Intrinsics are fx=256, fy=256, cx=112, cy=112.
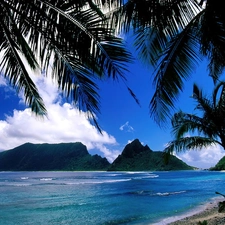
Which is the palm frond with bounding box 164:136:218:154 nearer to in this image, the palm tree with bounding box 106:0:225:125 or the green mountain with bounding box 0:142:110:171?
the palm tree with bounding box 106:0:225:125

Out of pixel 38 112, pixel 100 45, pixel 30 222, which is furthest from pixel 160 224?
pixel 100 45

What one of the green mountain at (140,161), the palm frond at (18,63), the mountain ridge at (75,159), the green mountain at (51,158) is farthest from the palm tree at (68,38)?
the green mountain at (51,158)

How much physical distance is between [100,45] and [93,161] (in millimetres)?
148814

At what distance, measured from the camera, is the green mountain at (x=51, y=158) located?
14725 centimetres

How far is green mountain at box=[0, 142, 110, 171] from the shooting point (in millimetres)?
147250

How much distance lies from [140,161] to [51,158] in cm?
6522

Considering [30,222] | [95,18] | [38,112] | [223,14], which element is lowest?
[30,222]

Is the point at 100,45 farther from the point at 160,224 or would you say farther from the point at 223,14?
the point at 160,224

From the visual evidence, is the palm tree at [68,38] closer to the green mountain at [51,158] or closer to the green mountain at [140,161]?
the green mountain at [140,161]

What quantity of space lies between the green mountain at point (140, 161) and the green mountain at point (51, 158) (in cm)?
1178

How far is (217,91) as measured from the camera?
649cm

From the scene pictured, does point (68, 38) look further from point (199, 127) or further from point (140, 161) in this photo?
point (140, 161)

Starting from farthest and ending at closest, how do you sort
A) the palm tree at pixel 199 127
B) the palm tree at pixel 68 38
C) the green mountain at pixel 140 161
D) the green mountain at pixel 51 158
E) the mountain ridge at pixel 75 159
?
the green mountain at pixel 51 158 < the mountain ridge at pixel 75 159 < the green mountain at pixel 140 161 < the palm tree at pixel 199 127 < the palm tree at pixel 68 38

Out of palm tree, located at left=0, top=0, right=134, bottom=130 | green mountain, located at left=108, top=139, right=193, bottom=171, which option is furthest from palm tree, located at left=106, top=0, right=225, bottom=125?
green mountain, located at left=108, top=139, right=193, bottom=171
